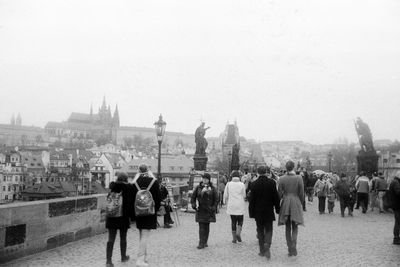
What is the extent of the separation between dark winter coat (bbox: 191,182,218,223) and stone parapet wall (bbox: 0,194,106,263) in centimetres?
257

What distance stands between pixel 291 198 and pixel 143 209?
2767mm

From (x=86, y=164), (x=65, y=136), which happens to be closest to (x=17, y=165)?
(x=86, y=164)

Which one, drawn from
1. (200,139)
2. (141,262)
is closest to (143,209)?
(141,262)

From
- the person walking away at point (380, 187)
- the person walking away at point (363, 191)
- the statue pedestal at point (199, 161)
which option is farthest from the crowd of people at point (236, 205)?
the statue pedestal at point (199, 161)

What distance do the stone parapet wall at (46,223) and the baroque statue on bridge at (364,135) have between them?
50.2 feet

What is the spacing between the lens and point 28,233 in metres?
8.15

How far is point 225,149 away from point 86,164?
34.3 meters

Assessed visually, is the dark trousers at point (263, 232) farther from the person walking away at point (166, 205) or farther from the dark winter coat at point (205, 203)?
the person walking away at point (166, 205)

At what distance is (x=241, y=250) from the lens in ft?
29.1

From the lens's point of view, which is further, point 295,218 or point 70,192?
point 70,192

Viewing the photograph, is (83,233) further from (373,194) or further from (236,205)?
(373,194)

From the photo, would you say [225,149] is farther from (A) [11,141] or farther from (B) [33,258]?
(B) [33,258]

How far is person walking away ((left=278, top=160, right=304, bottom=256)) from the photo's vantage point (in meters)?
8.37

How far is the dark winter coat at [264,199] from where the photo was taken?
8453 mm
